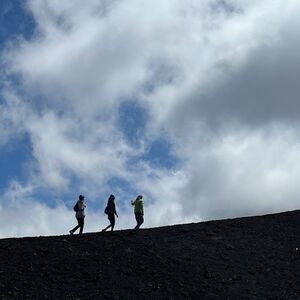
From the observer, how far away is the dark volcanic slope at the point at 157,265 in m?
25.6

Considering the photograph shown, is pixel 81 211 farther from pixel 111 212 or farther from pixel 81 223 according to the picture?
pixel 111 212

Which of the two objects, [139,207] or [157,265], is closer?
[157,265]

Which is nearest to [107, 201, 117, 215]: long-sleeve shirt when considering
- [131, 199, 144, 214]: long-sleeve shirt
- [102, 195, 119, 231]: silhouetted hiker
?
[102, 195, 119, 231]: silhouetted hiker

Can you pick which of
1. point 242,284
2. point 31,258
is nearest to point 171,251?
point 242,284

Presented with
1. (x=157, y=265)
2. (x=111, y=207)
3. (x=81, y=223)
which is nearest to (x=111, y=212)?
(x=111, y=207)

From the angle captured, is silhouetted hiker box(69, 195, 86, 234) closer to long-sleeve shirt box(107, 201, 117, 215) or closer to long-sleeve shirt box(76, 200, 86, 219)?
long-sleeve shirt box(76, 200, 86, 219)

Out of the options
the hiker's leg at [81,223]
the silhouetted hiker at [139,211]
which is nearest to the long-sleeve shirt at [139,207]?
the silhouetted hiker at [139,211]

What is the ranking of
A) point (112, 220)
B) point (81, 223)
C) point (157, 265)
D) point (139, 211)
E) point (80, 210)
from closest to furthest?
point (157, 265), point (80, 210), point (81, 223), point (112, 220), point (139, 211)

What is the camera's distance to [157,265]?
91.2 feet

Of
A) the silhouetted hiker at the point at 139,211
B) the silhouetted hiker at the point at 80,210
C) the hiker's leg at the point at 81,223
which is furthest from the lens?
the silhouetted hiker at the point at 139,211

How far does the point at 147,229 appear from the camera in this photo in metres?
32.3

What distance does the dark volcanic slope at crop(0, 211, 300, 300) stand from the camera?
25594mm

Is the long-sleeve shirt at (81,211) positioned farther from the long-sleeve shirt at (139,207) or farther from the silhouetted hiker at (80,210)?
the long-sleeve shirt at (139,207)

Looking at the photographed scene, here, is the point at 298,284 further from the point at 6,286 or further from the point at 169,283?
the point at 6,286
